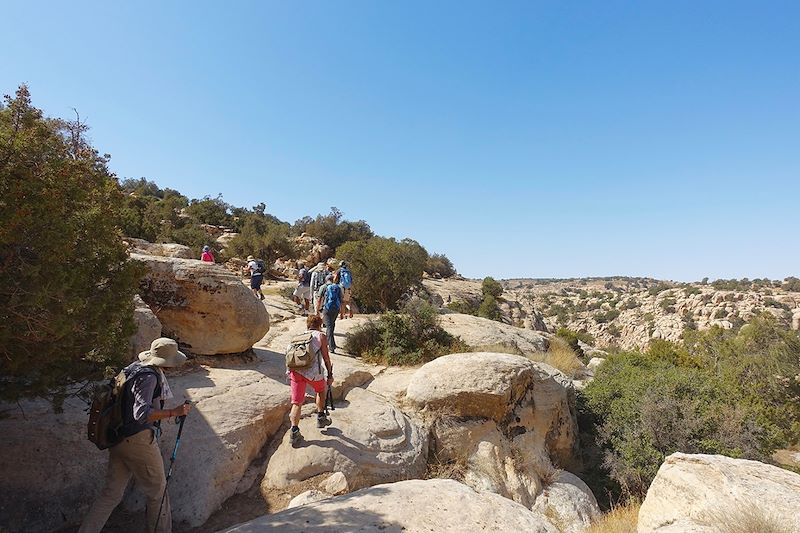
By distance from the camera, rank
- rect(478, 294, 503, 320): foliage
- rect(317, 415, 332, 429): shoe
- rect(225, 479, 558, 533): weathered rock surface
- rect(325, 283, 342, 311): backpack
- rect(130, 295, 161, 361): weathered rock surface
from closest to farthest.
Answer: rect(225, 479, 558, 533): weathered rock surface → rect(317, 415, 332, 429): shoe → rect(130, 295, 161, 361): weathered rock surface → rect(325, 283, 342, 311): backpack → rect(478, 294, 503, 320): foliage

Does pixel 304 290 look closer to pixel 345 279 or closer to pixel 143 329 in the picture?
pixel 345 279

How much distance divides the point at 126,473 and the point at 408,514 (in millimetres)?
3090

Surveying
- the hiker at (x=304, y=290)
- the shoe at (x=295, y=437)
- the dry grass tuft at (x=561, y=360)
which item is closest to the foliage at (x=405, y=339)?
the dry grass tuft at (x=561, y=360)

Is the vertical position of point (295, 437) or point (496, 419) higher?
point (295, 437)

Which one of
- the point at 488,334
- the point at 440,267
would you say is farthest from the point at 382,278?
the point at 440,267

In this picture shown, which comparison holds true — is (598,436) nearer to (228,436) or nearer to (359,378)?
(359,378)

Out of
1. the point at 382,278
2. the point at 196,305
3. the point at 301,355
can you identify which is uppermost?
the point at 382,278

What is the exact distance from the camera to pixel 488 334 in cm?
1427

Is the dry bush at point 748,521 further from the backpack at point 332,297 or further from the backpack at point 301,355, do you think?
the backpack at point 332,297

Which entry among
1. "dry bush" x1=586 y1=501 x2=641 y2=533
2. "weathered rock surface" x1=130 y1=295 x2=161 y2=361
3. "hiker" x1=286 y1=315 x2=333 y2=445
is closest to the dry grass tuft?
"dry bush" x1=586 y1=501 x2=641 y2=533

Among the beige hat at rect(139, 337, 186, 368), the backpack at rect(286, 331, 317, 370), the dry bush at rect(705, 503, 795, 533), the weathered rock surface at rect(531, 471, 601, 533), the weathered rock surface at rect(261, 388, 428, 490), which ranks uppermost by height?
the beige hat at rect(139, 337, 186, 368)

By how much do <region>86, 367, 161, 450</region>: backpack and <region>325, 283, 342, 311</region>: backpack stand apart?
5.85 m

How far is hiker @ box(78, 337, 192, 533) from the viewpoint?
4160 mm

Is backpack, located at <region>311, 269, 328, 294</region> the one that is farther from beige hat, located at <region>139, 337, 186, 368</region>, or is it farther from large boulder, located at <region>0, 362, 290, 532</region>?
beige hat, located at <region>139, 337, 186, 368</region>
